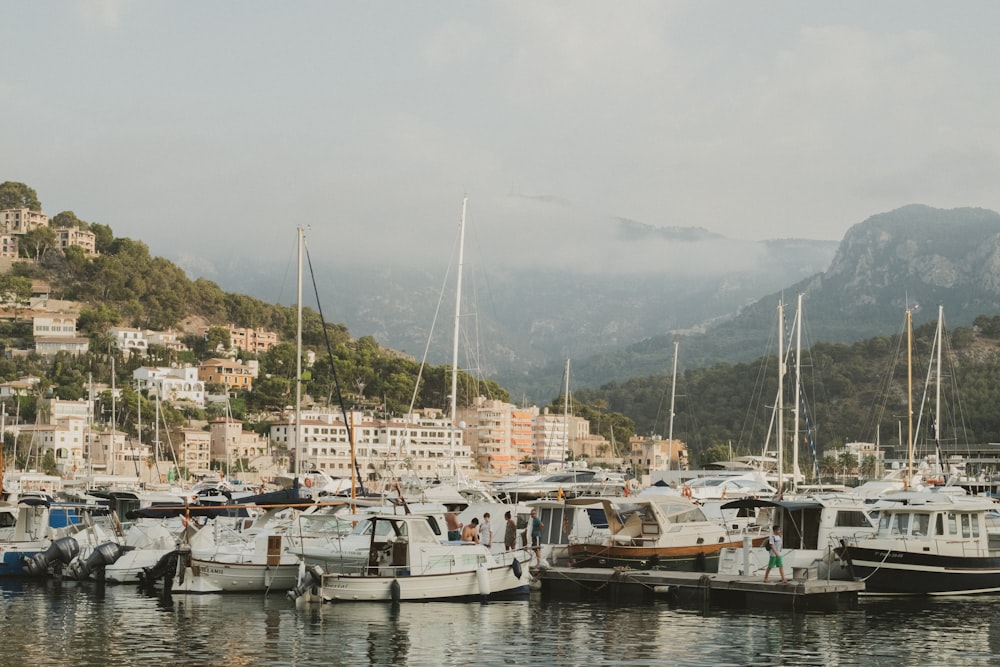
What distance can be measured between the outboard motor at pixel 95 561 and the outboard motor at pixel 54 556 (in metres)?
0.30

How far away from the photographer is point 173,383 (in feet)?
515

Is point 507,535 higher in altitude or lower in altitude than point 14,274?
lower

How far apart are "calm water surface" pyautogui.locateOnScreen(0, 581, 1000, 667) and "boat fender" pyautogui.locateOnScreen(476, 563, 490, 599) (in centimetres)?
40

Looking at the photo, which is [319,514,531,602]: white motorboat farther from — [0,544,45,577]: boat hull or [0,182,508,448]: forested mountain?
[0,182,508,448]: forested mountain

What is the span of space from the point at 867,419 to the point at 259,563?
119 meters

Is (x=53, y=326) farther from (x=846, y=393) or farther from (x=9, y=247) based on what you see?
(x=846, y=393)

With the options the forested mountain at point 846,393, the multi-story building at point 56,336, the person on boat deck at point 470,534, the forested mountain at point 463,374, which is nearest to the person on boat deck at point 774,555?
the person on boat deck at point 470,534

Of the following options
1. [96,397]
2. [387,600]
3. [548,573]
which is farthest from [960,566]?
[96,397]

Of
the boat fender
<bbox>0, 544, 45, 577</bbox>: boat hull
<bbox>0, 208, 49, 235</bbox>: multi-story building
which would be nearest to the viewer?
the boat fender

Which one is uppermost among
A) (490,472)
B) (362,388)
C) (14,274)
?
(14,274)

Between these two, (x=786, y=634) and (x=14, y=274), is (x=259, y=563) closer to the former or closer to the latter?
(x=786, y=634)

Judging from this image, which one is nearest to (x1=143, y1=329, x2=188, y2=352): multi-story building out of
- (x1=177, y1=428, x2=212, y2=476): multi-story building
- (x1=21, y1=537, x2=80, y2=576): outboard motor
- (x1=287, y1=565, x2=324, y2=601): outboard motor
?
(x1=177, y1=428, x2=212, y2=476): multi-story building

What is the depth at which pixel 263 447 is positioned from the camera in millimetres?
140875

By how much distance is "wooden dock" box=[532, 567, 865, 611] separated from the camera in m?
27.9
